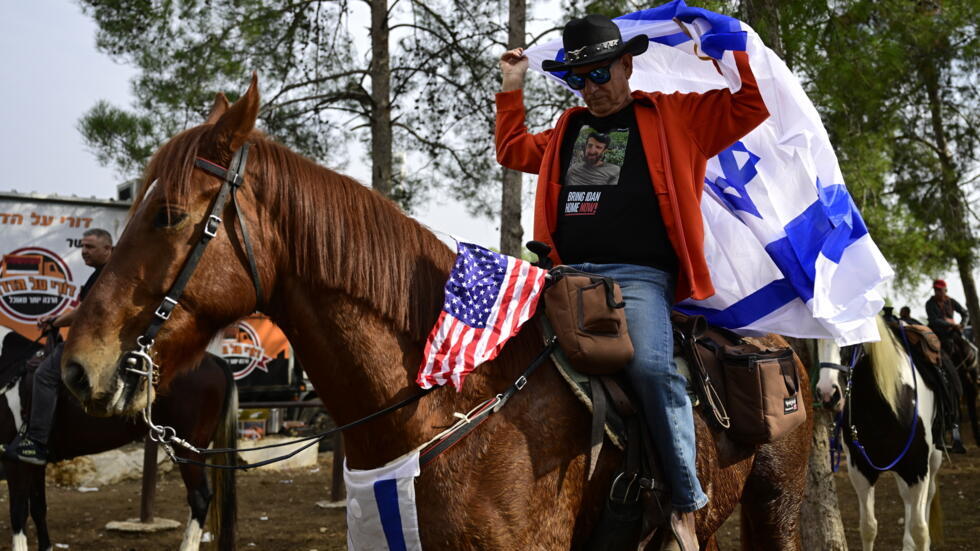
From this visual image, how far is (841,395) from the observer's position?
555 cm

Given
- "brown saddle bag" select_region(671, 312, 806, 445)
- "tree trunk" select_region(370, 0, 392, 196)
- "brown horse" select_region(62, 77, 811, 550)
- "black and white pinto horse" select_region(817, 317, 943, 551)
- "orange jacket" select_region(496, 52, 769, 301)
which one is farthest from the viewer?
"tree trunk" select_region(370, 0, 392, 196)

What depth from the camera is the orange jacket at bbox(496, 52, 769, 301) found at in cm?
287

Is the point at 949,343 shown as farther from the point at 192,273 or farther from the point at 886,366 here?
the point at 192,273

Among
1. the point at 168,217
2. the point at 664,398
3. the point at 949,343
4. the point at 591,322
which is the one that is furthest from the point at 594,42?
the point at 949,343

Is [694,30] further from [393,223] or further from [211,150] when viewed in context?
[211,150]

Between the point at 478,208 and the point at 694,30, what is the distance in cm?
897

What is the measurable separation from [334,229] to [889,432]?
5612 mm

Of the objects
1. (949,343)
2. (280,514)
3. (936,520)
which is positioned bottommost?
(280,514)

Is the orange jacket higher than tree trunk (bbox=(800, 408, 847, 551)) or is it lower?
higher

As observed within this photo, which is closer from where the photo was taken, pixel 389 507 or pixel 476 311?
pixel 389 507

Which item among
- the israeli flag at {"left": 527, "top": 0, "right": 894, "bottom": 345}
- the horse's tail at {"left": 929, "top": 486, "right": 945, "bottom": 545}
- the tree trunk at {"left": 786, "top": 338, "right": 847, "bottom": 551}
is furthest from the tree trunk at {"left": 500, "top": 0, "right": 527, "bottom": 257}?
the israeli flag at {"left": 527, "top": 0, "right": 894, "bottom": 345}

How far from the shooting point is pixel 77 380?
2188 millimetres

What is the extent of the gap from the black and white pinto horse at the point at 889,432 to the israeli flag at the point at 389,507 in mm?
4828

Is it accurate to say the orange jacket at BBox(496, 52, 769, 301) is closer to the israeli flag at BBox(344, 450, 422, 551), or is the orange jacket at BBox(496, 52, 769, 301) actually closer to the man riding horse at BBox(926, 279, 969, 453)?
the israeli flag at BBox(344, 450, 422, 551)
